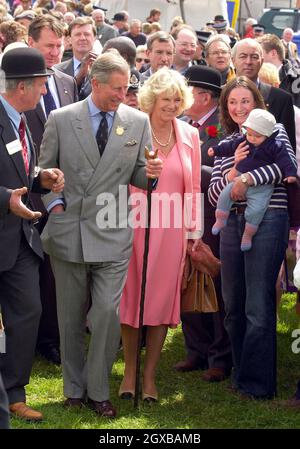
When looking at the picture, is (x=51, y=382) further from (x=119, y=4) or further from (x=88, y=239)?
→ (x=119, y=4)

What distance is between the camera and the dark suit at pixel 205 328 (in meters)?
7.45

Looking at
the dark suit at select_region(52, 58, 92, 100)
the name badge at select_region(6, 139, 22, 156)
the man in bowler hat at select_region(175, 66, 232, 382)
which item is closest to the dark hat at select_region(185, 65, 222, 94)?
the man in bowler hat at select_region(175, 66, 232, 382)

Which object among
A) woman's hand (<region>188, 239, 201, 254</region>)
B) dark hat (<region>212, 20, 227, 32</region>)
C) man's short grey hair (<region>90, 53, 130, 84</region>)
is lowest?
woman's hand (<region>188, 239, 201, 254</region>)

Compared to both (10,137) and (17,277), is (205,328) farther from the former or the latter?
(10,137)

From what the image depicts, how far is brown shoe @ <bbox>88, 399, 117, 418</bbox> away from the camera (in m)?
6.38

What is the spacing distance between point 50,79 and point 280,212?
2170 mm

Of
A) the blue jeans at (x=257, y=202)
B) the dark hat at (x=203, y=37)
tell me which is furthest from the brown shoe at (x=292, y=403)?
the dark hat at (x=203, y=37)

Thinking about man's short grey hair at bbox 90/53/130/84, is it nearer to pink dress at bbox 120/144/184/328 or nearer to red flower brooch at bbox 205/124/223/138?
pink dress at bbox 120/144/184/328

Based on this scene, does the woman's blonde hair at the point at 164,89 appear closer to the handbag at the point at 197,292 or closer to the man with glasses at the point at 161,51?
the handbag at the point at 197,292

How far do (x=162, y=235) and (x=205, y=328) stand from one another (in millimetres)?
1254

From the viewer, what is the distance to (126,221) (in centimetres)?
646

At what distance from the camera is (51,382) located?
7.13m

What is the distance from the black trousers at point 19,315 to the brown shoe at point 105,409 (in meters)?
0.50

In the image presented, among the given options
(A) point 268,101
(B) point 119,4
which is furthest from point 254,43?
(B) point 119,4
